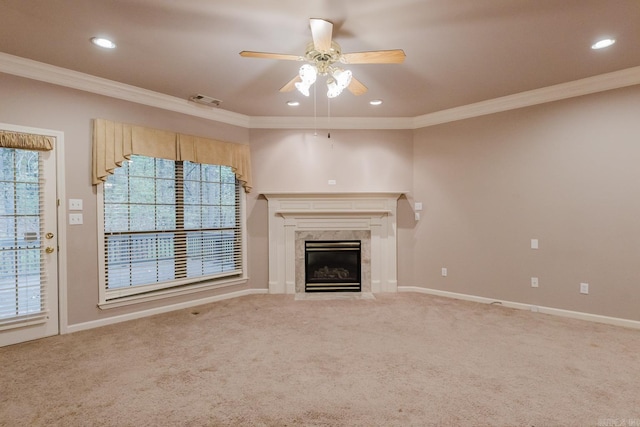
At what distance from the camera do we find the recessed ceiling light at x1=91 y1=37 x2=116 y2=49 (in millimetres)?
2670

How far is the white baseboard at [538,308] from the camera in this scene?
11.2ft

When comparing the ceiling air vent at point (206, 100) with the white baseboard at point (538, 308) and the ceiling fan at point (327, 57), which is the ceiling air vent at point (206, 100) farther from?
the white baseboard at point (538, 308)

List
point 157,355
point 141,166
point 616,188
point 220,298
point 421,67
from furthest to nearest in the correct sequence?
1. point 220,298
2. point 141,166
3. point 616,188
4. point 421,67
5. point 157,355

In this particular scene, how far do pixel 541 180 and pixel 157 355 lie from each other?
464 centimetres

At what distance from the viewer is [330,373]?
7.96 feet

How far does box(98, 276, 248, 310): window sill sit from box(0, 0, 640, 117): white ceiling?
98.1 inches

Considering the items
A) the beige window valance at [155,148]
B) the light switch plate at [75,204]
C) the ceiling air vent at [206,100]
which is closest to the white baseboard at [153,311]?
the light switch plate at [75,204]

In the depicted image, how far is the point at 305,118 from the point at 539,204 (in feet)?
11.1

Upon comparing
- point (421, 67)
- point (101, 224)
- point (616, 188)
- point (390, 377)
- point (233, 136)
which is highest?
point (421, 67)

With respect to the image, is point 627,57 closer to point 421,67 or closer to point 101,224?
point 421,67

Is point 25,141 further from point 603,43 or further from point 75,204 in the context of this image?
point 603,43

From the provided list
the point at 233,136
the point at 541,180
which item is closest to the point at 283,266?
the point at 233,136

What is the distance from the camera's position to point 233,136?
4.71m

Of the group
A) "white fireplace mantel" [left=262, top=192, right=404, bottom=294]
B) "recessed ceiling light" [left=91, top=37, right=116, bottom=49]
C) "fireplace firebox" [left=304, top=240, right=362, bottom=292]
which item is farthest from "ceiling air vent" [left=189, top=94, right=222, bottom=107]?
"fireplace firebox" [left=304, top=240, right=362, bottom=292]
